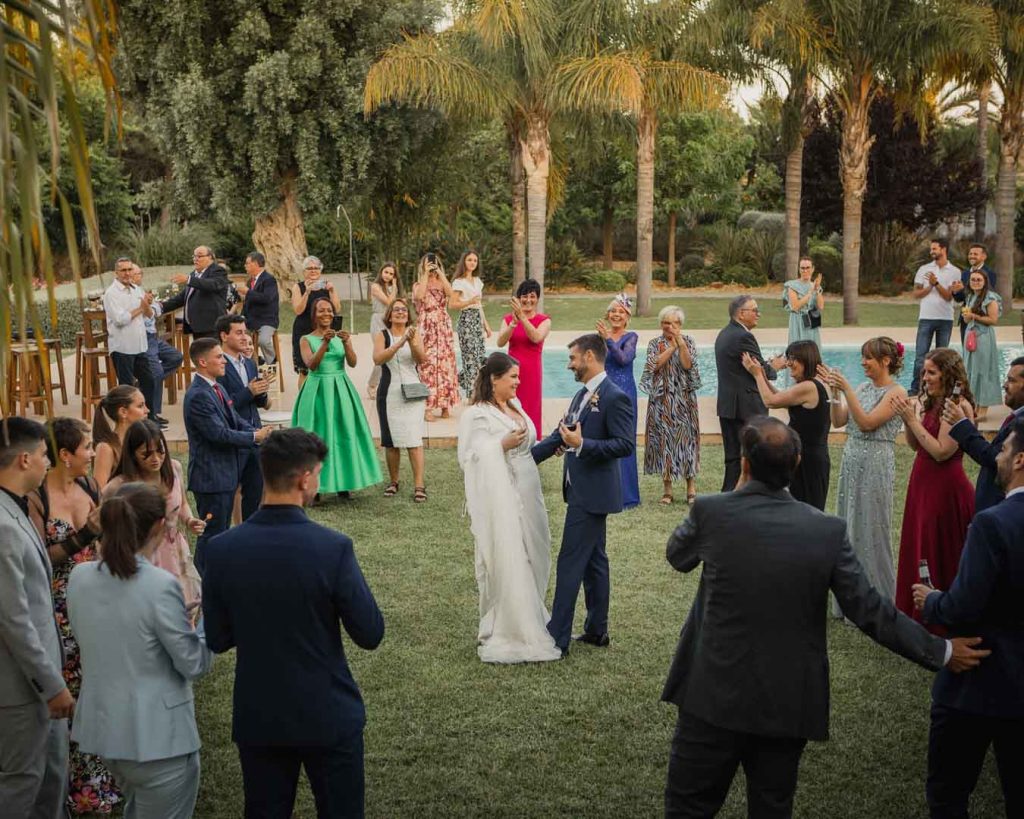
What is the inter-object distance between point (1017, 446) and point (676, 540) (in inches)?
47.3

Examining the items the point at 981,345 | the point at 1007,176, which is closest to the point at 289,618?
the point at 981,345

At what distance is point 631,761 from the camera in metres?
5.29

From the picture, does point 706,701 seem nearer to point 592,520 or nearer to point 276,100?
point 592,520

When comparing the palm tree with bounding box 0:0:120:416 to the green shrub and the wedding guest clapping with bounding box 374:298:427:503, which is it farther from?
the green shrub

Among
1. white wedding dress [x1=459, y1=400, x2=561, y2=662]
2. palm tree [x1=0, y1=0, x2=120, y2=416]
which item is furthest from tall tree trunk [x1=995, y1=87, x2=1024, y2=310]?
palm tree [x1=0, y1=0, x2=120, y2=416]

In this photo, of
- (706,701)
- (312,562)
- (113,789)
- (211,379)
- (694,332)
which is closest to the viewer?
(312,562)

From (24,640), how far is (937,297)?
40.5ft

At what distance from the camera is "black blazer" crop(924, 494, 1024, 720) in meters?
3.84

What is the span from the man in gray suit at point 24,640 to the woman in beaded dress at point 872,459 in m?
4.42

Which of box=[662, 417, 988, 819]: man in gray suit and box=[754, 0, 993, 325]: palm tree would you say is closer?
box=[662, 417, 988, 819]: man in gray suit

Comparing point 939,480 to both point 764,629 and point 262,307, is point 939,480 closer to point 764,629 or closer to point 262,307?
point 764,629

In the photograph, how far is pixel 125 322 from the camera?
11820 millimetres

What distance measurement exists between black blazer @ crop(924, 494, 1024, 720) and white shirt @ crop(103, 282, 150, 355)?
375 inches

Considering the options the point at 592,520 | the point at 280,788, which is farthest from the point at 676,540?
the point at 592,520
